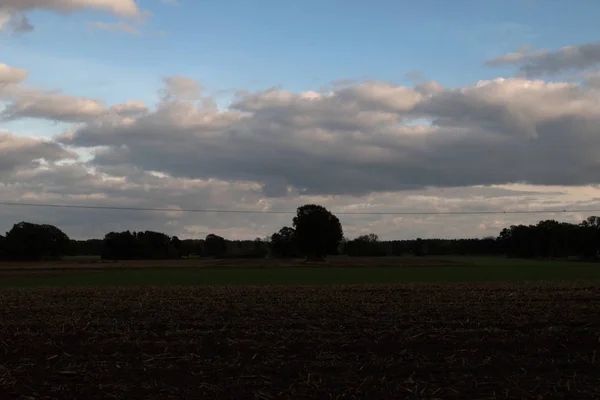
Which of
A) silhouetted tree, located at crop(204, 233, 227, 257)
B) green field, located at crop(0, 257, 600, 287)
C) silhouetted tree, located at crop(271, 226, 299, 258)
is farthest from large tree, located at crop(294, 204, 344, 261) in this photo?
silhouetted tree, located at crop(204, 233, 227, 257)

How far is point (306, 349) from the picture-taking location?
15.7 m

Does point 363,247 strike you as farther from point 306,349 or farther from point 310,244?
point 306,349

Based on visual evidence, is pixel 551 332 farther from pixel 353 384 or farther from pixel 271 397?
pixel 271 397

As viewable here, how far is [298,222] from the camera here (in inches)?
4902

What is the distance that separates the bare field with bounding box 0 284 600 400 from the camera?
1252 cm

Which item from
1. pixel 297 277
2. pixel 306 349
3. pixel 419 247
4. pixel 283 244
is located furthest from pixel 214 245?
pixel 306 349

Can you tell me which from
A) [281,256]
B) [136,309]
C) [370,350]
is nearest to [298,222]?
[281,256]

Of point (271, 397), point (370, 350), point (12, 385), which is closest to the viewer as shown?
point (271, 397)

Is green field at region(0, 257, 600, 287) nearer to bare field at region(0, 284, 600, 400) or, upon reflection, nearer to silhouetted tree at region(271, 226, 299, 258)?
bare field at region(0, 284, 600, 400)

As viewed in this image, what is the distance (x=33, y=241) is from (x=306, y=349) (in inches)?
5178

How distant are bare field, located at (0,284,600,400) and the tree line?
98.8 metres

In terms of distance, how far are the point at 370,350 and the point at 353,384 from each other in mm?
2908

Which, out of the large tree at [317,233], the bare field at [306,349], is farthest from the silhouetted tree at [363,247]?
the bare field at [306,349]

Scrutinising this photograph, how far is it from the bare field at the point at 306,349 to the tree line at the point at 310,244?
324 ft
